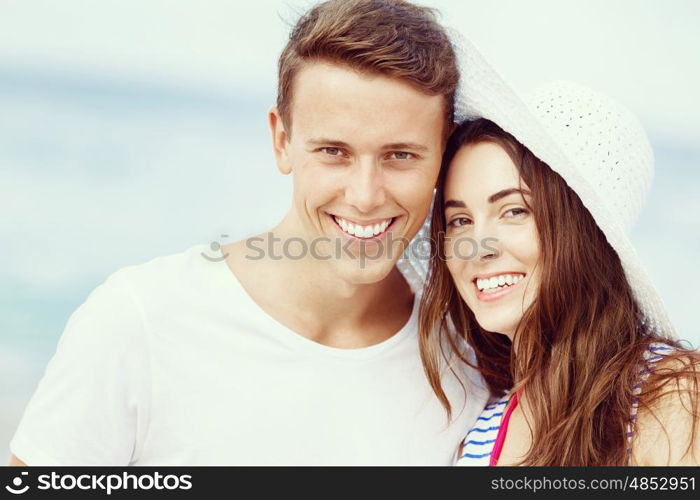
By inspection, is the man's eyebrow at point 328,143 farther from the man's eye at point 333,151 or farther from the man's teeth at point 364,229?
the man's teeth at point 364,229

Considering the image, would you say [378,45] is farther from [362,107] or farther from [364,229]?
[364,229]

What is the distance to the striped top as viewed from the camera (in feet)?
9.84

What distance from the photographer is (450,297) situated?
3.46m

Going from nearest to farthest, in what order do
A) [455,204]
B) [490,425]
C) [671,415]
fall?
1. [671,415]
2. [455,204]
3. [490,425]

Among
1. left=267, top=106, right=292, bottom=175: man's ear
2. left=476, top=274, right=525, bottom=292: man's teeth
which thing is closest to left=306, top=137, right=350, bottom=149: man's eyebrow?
left=267, top=106, right=292, bottom=175: man's ear

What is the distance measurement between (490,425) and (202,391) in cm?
108

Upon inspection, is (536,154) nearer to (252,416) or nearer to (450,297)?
(450,297)

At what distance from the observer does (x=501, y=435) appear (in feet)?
10.5

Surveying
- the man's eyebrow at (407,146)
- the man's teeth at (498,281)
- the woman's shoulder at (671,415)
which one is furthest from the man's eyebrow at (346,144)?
the woman's shoulder at (671,415)

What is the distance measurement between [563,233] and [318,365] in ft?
3.23

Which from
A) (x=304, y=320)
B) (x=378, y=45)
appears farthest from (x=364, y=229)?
(x=378, y=45)

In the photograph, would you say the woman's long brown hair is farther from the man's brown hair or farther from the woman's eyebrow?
the man's brown hair

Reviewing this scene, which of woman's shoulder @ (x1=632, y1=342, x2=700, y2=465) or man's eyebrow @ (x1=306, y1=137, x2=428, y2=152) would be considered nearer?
woman's shoulder @ (x1=632, y1=342, x2=700, y2=465)
